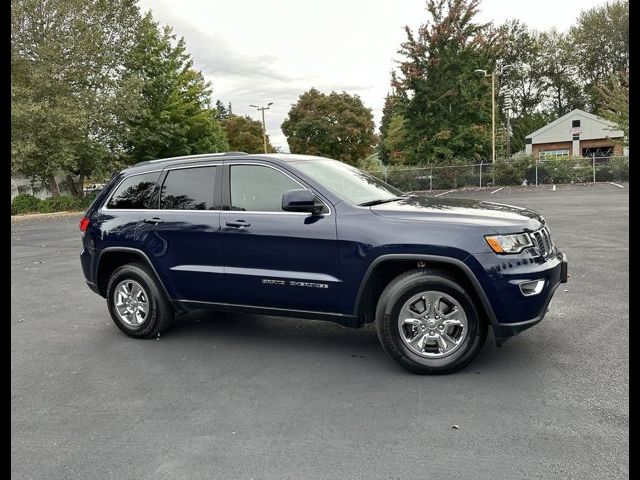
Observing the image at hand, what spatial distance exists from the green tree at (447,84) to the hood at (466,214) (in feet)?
97.6

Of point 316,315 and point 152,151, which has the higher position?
point 152,151

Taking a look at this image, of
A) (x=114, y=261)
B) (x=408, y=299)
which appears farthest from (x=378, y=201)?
(x=114, y=261)

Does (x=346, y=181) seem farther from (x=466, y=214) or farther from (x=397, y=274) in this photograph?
(x=466, y=214)

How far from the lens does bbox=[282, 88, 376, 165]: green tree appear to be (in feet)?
197

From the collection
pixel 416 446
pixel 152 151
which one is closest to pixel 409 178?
pixel 152 151

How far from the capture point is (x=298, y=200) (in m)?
4.30

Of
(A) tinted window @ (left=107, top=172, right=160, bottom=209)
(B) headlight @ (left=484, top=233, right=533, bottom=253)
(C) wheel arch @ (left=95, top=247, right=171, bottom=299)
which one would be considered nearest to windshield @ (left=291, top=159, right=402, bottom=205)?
(B) headlight @ (left=484, top=233, right=533, bottom=253)

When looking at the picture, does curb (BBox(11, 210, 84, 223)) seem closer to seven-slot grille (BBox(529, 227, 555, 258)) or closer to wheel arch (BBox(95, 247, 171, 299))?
wheel arch (BBox(95, 247, 171, 299))

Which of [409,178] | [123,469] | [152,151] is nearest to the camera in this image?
[123,469]

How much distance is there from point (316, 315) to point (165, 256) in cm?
177

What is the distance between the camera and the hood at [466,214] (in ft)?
13.3

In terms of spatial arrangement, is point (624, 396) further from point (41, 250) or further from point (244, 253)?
point (41, 250)

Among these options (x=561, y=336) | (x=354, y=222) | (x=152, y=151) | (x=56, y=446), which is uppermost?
(x=152, y=151)

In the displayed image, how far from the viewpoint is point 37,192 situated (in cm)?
3503
